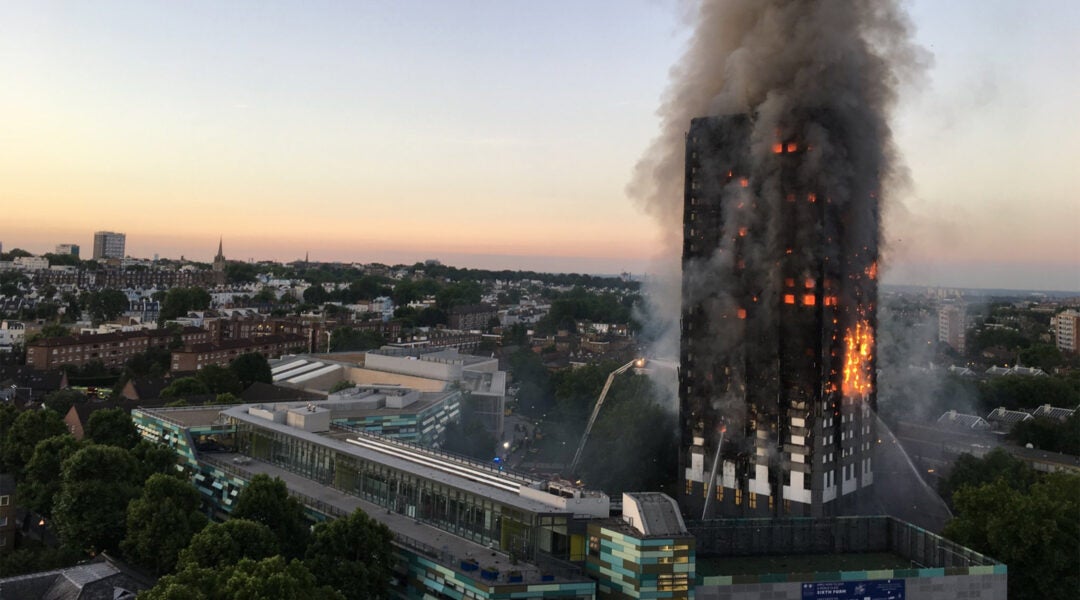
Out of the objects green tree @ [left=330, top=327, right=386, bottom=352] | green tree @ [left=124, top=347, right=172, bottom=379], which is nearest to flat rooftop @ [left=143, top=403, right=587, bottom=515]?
green tree @ [left=124, top=347, right=172, bottom=379]

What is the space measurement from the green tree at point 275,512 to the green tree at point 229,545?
1.31m

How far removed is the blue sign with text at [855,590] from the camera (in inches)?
1019

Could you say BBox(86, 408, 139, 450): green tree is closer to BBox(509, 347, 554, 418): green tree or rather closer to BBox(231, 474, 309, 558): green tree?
BBox(231, 474, 309, 558): green tree

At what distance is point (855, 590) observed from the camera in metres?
26.2

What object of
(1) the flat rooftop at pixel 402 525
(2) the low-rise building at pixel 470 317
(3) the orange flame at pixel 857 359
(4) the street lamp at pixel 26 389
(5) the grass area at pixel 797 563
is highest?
(3) the orange flame at pixel 857 359

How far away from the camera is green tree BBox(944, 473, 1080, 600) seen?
2917 cm

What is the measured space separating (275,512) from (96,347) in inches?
2729

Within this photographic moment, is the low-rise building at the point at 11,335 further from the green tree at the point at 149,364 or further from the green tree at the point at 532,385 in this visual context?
the green tree at the point at 532,385

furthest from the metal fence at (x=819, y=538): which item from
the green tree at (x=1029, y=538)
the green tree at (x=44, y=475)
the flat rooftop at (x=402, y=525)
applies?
the green tree at (x=44, y=475)

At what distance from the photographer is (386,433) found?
47188 mm

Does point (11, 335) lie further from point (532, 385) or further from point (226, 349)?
point (532, 385)

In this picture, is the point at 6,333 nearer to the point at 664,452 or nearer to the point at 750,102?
the point at 664,452

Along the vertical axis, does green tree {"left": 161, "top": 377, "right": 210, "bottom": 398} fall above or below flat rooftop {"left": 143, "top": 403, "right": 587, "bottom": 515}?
below

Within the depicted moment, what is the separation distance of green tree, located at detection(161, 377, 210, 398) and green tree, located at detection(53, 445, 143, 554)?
2673 cm
